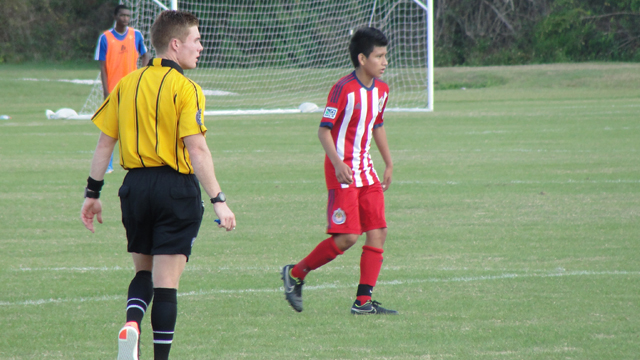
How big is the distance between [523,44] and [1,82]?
2761 centimetres

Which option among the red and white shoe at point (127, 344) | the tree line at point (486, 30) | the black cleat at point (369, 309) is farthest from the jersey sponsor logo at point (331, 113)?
the tree line at point (486, 30)

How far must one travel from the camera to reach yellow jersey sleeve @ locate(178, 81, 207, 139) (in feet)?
12.0

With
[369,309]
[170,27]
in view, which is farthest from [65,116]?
[170,27]

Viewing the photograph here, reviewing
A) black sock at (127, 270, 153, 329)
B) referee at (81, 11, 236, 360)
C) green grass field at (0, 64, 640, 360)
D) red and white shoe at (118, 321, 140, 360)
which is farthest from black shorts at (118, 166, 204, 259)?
green grass field at (0, 64, 640, 360)

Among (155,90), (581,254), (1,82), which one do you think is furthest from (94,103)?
(155,90)

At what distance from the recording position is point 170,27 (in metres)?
3.77

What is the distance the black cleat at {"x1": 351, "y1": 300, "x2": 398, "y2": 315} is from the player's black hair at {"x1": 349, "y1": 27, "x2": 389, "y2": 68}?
1.51 m

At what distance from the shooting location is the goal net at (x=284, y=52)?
27594 millimetres

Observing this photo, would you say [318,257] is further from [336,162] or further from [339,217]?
[336,162]

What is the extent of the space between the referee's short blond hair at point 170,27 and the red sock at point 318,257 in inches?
A: 74.3

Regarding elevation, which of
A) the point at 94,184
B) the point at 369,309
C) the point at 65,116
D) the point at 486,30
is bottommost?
the point at 65,116

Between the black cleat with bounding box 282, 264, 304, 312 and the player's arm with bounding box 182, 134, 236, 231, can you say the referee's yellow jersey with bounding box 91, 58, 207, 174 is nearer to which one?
the player's arm with bounding box 182, 134, 236, 231

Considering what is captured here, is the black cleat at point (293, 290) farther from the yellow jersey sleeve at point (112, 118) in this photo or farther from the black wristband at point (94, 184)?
the yellow jersey sleeve at point (112, 118)

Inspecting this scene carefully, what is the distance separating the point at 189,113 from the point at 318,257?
1.85 m
